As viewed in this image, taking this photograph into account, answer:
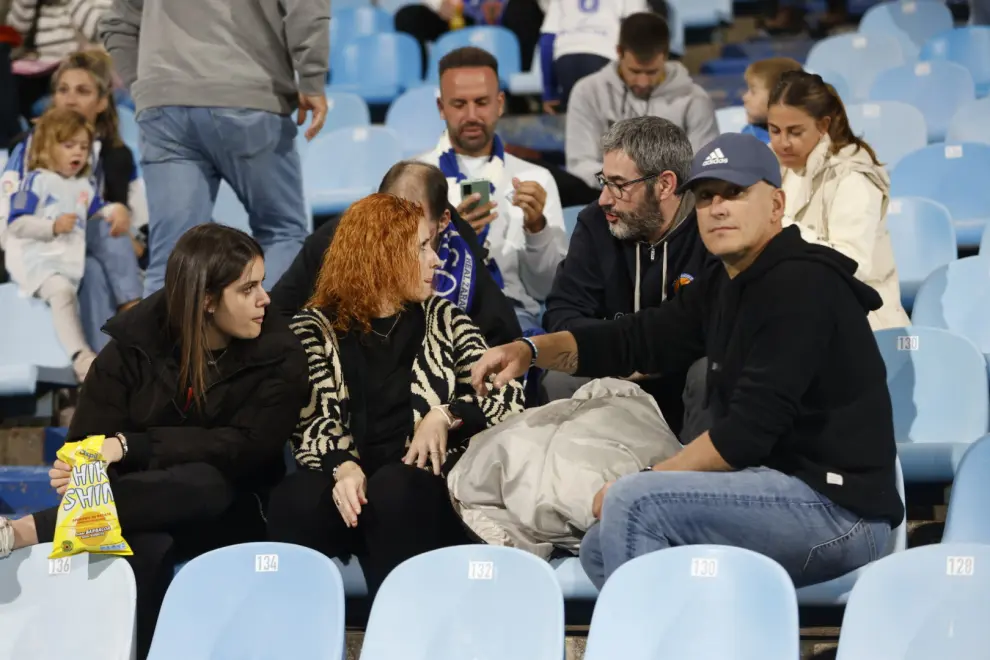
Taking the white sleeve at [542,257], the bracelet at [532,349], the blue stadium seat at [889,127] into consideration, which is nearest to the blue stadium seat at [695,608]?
the bracelet at [532,349]

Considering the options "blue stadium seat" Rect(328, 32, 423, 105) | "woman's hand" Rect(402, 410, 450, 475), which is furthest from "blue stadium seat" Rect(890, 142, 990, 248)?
"blue stadium seat" Rect(328, 32, 423, 105)

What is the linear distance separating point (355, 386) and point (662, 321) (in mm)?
753

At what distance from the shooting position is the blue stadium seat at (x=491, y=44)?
7152mm

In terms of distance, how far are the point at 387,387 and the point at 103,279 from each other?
6.45ft

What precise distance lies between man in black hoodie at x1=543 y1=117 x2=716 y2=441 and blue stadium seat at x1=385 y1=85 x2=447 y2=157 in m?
2.68

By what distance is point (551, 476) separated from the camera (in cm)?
304

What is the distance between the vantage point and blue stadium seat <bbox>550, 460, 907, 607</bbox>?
288 centimetres

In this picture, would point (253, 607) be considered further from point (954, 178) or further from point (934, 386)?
point (954, 178)

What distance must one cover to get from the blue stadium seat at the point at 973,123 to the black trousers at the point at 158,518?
3.61m

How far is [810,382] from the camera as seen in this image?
9.09ft

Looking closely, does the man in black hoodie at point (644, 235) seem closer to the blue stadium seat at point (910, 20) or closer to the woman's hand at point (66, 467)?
the woman's hand at point (66, 467)

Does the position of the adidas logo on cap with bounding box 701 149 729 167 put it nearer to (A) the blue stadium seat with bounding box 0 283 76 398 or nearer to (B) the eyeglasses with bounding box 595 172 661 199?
(B) the eyeglasses with bounding box 595 172 661 199

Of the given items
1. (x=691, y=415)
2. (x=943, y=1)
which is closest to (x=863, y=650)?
(x=691, y=415)

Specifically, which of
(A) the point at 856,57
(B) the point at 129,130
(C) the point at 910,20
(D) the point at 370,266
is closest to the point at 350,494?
(D) the point at 370,266
